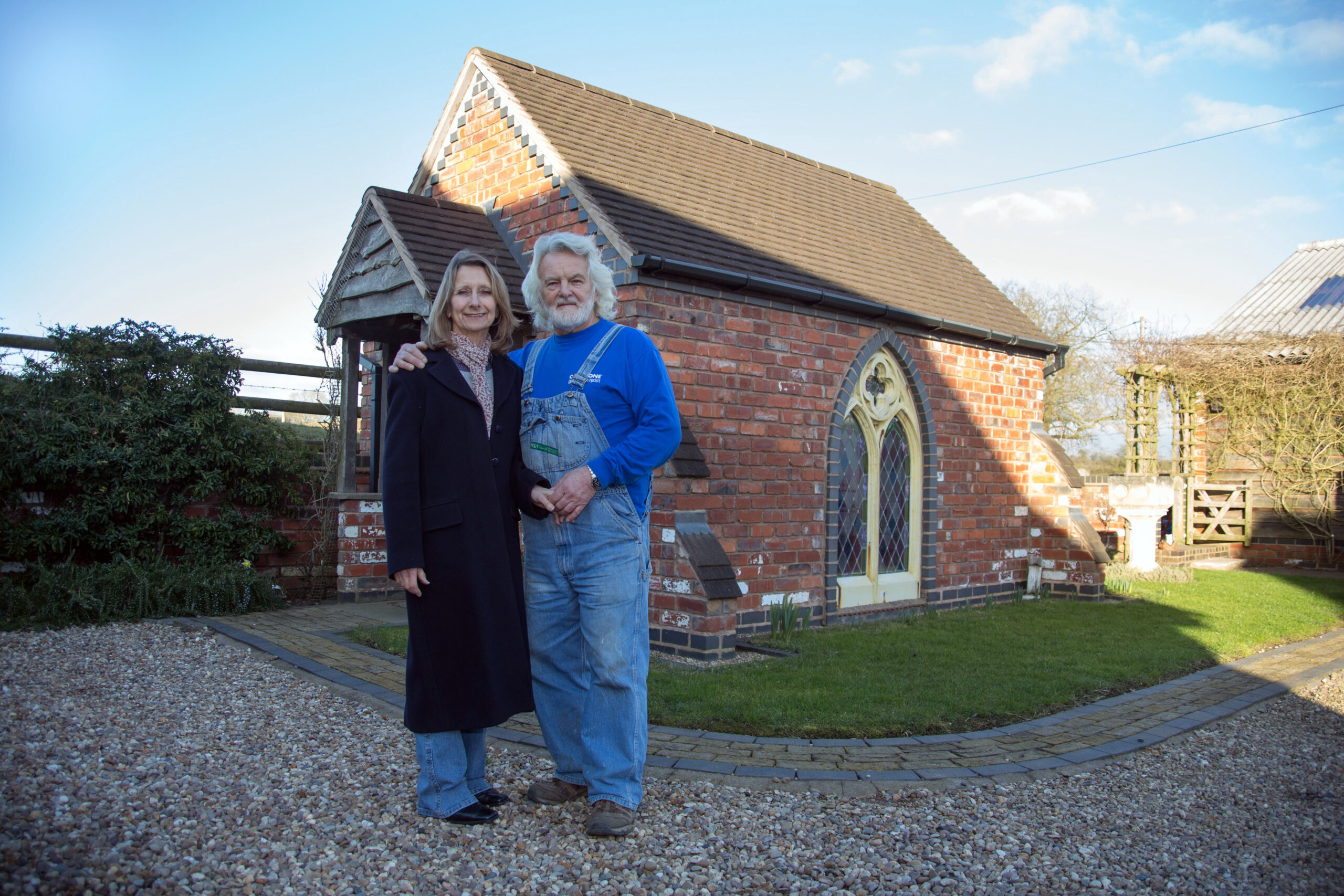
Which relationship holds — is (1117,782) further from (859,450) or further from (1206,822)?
(859,450)

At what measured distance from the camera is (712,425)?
7.02 metres

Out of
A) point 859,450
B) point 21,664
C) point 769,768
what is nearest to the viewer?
point 769,768

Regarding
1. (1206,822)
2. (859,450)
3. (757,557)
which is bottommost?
(1206,822)

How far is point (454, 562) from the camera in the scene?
10.5 feet

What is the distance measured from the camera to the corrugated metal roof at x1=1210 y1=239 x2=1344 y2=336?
640 inches

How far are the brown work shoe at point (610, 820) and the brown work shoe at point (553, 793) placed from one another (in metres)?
0.29

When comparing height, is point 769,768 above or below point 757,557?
below

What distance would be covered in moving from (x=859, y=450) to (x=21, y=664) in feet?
23.3

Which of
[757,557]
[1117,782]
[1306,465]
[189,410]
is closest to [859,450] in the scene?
[757,557]

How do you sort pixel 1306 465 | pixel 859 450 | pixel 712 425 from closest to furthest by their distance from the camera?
1. pixel 712 425
2. pixel 859 450
3. pixel 1306 465

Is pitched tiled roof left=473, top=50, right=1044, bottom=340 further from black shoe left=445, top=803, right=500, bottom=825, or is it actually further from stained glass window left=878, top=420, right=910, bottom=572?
black shoe left=445, top=803, right=500, bottom=825

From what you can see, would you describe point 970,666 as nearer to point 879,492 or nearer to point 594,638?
point 879,492

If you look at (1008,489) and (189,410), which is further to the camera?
(1008,489)

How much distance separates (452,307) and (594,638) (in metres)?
1.42
